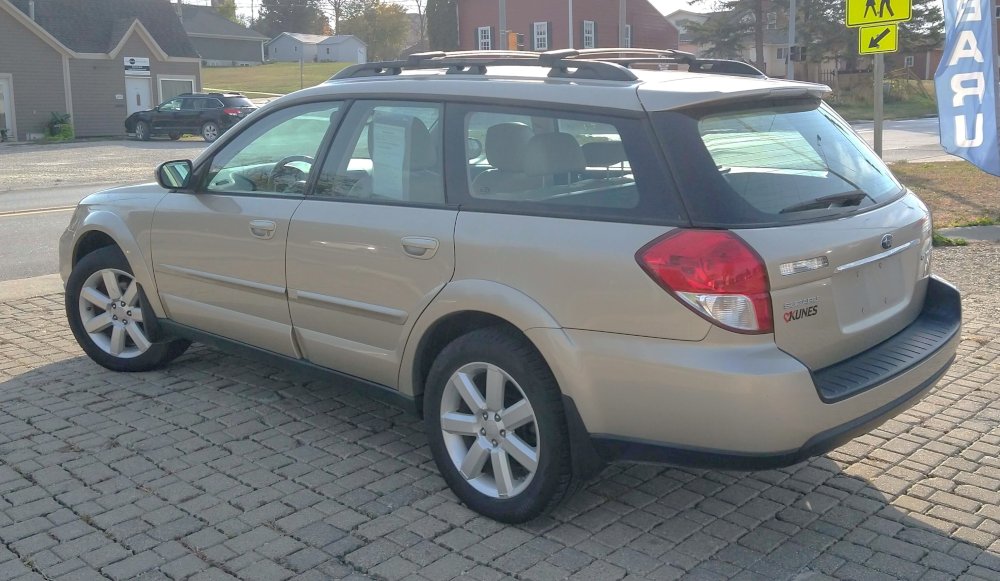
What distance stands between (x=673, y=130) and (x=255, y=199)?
2.32m

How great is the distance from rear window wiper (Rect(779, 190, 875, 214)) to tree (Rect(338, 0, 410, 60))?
9184 cm

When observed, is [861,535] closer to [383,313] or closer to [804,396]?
[804,396]

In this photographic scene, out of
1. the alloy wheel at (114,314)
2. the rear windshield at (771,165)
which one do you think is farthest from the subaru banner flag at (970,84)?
the alloy wheel at (114,314)

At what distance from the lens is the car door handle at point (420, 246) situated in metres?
4.11

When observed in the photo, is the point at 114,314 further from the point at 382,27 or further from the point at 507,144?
the point at 382,27

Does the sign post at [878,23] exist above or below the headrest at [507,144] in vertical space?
above

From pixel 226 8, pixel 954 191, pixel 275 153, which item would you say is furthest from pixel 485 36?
pixel 226 8

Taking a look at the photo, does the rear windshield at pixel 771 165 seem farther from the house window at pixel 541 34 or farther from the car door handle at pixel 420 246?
the house window at pixel 541 34

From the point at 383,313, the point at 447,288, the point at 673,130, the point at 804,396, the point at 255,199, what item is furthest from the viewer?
the point at 255,199

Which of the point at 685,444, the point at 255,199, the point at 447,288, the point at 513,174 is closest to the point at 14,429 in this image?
the point at 255,199

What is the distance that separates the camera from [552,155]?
13.1 feet

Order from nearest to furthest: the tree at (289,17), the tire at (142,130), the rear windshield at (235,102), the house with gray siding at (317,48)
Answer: the rear windshield at (235,102) < the tire at (142,130) < the house with gray siding at (317,48) < the tree at (289,17)

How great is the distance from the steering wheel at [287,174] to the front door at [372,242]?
6.6 inches

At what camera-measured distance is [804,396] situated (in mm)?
3400
